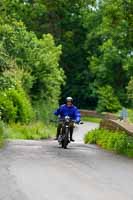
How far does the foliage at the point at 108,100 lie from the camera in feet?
241

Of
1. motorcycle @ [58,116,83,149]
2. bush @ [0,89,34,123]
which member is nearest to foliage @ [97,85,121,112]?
bush @ [0,89,34,123]

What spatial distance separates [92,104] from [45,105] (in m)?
37.6

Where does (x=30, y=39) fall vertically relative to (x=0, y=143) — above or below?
above

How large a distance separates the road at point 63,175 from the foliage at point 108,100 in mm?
52759

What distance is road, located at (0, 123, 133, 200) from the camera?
1165 cm

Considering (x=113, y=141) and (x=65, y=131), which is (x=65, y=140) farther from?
(x=113, y=141)

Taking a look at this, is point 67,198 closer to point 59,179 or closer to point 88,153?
point 59,179

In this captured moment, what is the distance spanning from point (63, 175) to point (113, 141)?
9208mm

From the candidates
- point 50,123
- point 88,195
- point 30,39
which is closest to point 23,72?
point 30,39

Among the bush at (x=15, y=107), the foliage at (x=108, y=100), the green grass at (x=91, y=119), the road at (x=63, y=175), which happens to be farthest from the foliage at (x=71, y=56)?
the road at (x=63, y=175)

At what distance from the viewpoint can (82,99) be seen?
8425cm

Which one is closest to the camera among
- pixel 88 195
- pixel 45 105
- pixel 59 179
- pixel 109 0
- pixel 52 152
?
pixel 88 195

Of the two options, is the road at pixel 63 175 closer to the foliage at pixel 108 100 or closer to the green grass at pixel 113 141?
the green grass at pixel 113 141

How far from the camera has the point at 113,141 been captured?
23.3m
